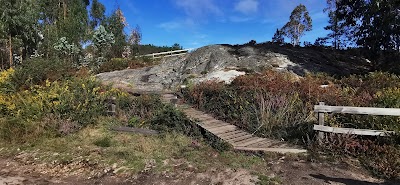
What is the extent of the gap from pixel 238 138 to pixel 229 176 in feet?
6.37

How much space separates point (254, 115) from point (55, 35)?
78.0ft

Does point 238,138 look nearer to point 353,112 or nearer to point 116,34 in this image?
point 353,112

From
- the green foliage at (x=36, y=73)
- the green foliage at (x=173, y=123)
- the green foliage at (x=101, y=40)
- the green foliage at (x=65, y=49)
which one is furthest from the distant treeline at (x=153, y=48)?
the green foliage at (x=173, y=123)

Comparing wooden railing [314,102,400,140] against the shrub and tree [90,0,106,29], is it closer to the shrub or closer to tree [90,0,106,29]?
the shrub

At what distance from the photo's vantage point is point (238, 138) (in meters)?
7.20

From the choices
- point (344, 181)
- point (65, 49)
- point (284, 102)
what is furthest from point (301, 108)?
point (65, 49)

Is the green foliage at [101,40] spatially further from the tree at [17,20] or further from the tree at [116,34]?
the tree at [17,20]

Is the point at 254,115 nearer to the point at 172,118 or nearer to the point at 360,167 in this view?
the point at 172,118

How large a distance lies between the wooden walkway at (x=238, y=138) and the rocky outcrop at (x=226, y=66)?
4.63 meters

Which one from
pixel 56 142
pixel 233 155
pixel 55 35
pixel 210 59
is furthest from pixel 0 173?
pixel 55 35

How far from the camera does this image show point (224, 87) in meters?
10.3

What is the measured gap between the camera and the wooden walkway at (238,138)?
21.1 ft

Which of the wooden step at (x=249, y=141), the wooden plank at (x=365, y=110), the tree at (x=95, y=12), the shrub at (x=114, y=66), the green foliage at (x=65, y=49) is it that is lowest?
the wooden step at (x=249, y=141)

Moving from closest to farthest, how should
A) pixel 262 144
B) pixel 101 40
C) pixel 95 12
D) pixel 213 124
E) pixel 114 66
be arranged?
pixel 262 144
pixel 213 124
pixel 114 66
pixel 101 40
pixel 95 12
